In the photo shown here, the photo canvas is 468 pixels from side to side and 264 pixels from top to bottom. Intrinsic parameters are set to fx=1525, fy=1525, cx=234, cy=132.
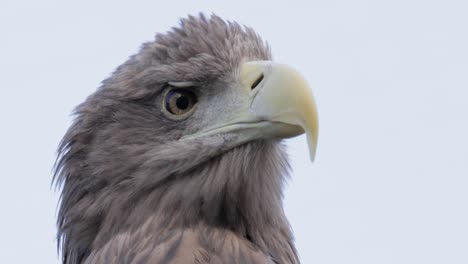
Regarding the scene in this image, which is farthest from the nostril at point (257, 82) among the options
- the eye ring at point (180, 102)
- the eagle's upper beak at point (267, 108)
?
the eye ring at point (180, 102)

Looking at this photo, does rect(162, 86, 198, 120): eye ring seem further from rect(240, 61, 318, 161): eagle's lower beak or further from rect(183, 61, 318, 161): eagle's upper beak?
rect(240, 61, 318, 161): eagle's lower beak

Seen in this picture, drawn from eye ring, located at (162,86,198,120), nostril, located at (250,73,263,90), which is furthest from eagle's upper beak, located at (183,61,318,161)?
eye ring, located at (162,86,198,120)

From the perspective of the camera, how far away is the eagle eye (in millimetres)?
8828

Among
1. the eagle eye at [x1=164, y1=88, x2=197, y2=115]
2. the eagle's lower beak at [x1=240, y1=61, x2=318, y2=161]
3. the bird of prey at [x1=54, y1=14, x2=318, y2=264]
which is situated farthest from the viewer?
the eagle eye at [x1=164, y1=88, x2=197, y2=115]

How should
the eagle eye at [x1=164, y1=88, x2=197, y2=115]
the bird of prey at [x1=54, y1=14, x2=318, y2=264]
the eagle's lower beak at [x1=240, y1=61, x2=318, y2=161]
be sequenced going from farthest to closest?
the eagle eye at [x1=164, y1=88, x2=197, y2=115] → the bird of prey at [x1=54, y1=14, x2=318, y2=264] → the eagle's lower beak at [x1=240, y1=61, x2=318, y2=161]

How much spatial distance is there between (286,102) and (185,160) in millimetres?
748

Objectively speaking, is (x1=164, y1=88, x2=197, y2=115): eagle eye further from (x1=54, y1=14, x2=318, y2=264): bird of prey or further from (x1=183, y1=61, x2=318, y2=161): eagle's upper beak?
(x1=183, y1=61, x2=318, y2=161): eagle's upper beak

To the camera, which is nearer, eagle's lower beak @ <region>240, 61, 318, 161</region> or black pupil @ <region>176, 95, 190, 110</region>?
eagle's lower beak @ <region>240, 61, 318, 161</region>

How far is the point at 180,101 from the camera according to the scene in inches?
348

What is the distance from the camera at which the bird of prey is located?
8.62 meters

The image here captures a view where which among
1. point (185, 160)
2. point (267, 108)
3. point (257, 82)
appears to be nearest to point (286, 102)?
point (267, 108)

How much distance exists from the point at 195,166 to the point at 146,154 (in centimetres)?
32

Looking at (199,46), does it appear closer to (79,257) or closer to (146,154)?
(146,154)

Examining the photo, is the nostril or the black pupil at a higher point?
the nostril
